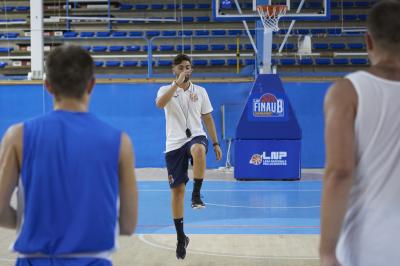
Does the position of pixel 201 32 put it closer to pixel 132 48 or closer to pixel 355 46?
pixel 132 48

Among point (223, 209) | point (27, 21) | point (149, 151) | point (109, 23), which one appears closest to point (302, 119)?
point (149, 151)

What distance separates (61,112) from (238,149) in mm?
9578

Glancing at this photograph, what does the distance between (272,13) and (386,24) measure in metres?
9.13

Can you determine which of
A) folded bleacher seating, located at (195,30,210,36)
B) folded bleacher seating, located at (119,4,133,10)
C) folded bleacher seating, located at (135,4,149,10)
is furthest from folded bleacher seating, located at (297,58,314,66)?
folded bleacher seating, located at (119,4,133,10)

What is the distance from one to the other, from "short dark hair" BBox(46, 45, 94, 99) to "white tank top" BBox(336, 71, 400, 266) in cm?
94

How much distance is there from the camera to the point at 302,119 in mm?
13445

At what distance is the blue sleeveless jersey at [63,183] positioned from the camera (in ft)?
6.70

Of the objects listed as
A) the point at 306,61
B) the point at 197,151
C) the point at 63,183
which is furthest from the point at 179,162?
the point at 306,61

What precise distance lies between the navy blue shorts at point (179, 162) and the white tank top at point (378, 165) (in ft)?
12.5

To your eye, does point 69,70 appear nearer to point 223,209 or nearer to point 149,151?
point 223,209

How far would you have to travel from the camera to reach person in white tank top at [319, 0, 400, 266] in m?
2.07

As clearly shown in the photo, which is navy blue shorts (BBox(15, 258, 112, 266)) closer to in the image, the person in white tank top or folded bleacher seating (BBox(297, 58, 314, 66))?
the person in white tank top

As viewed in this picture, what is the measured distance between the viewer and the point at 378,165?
83.1 inches

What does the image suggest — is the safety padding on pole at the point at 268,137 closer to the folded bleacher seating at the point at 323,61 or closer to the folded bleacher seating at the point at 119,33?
the folded bleacher seating at the point at 323,61
